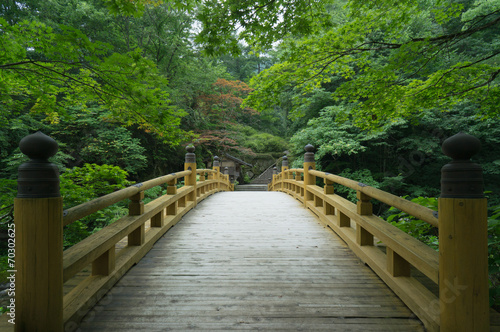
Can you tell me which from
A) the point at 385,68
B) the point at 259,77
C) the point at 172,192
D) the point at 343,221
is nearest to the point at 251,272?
the point at 343,221

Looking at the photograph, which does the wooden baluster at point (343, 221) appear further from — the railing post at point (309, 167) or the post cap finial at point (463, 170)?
the post cap finial at point (463, 170)

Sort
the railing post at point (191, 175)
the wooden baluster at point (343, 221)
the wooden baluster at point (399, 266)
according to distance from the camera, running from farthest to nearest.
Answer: the railing post at point (191, 175) < the wooden baluster at point (343, 221) < the wooden baluster at point (399, 266)

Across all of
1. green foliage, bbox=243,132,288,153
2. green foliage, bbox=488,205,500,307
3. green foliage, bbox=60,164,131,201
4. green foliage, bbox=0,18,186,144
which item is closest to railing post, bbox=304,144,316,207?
green foliage, bbox=0,18,186,144

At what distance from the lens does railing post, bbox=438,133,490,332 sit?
4.70 feet

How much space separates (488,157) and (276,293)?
13724mm

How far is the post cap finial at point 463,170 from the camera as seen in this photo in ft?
4.75

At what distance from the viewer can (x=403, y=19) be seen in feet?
12.0

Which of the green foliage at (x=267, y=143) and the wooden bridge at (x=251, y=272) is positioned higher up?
the green foliage at (x=267, y=143)

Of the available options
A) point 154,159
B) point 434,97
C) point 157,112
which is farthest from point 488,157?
point 154,159

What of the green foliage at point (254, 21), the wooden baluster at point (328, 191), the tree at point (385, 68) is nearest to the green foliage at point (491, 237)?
the wooden baluster at point (328, 191)

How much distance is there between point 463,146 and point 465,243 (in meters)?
0.52

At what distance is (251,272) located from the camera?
2.67m

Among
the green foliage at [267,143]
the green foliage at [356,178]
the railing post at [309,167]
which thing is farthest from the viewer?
the green foliage at [267,143]

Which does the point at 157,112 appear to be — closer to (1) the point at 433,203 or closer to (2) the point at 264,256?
(2) the point at 264,256
